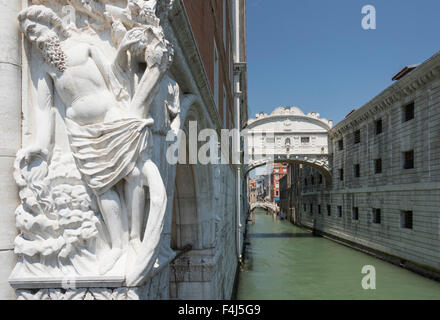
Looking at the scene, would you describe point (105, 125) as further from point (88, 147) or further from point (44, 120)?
point (44, 120)

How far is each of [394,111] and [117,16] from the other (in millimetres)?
17310

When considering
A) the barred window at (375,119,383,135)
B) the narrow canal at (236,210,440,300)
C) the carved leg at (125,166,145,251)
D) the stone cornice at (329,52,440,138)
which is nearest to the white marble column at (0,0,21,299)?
the carved leg at (125,166,145,251)

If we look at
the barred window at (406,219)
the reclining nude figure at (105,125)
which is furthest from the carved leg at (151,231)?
the barred window at (406,219)

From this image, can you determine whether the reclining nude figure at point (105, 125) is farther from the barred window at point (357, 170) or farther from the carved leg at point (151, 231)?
the barred window at point (357, 170)

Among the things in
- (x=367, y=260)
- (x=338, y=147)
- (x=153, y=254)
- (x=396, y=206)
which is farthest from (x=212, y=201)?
(x=338, y=147)

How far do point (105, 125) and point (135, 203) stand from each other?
0.55 metres

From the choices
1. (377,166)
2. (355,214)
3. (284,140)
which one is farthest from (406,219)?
(284,140)

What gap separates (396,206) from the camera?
1563 cm

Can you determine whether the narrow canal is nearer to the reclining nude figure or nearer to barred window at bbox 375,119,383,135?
barred window at bbox 375,119,383,135

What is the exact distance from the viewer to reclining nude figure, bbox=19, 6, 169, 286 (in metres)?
1.93

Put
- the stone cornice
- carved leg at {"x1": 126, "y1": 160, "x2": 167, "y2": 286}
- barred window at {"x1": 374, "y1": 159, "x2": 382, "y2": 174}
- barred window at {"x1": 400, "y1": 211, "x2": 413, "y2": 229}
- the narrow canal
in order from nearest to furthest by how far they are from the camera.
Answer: carved leg at {"x1": 126, "y1": 160, "x2": 167, "y2": 286} < the narrow canal < the stone cornice < barred window at {"x1": 400, "y1": 211, "x2": 413, "y2": 229} < barred window at {"x1": 374, "y1": 159, "x2": 382, "y2": 174}

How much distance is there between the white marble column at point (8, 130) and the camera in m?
1.95

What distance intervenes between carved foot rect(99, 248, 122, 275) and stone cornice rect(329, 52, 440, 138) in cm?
1454

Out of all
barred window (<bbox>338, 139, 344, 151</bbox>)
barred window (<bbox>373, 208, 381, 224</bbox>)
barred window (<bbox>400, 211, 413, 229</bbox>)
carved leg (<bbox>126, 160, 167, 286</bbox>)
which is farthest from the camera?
barred window (<bbox>338, 139, 344, 151</bbox>)
